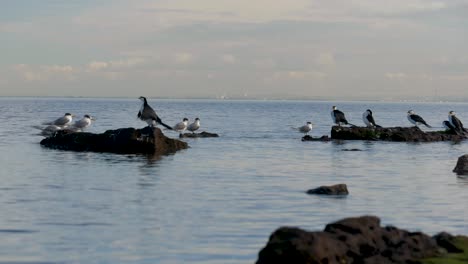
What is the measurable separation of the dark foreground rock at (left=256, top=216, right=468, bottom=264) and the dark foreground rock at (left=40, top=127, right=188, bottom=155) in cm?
2167

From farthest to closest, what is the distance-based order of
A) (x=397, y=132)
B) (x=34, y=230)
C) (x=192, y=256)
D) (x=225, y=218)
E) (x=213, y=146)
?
1. (x=397, y=132)
2. (x=213, y=146)
3. (x=225, y=218)
4. (x=34, y=230)
5. (x=192, y=256)

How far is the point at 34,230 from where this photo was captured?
47.9 feet

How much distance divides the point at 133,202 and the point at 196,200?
1535mm

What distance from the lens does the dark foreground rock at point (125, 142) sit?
32.8 meters

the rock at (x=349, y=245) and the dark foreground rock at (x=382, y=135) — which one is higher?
the rock at (x=349, y=245)

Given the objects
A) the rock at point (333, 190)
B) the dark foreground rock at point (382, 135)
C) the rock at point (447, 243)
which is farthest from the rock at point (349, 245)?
the dark foreground rock at point (382, 135)

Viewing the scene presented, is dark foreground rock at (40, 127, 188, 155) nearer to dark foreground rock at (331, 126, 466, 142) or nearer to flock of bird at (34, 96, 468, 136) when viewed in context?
flock of bird at (34, 96, 468, 136)

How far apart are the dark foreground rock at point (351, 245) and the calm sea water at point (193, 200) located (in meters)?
1.79

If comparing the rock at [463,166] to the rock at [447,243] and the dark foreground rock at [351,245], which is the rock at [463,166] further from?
the dark foreground rock at [351,245]

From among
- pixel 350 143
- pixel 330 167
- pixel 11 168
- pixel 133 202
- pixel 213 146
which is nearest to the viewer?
pixel 133 202

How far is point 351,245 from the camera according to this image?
1095 cm

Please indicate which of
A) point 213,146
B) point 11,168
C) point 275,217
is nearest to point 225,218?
point 275,217

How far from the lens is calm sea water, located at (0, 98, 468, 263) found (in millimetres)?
13367

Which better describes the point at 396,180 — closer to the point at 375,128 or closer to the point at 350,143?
the point at 350,143
